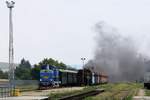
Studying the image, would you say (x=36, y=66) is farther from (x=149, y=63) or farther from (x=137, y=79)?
(x=149, y=63)

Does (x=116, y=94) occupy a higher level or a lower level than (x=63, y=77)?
lower

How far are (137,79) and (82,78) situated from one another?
68697mm

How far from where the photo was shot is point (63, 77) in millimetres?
69188

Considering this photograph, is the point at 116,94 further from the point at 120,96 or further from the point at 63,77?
the point at 63,77

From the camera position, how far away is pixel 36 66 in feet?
459

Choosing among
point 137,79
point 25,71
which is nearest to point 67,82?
point 137,79

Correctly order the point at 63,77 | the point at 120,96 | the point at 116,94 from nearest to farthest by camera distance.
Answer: the point at 120,96
the point at 116,94
the point at 63,77

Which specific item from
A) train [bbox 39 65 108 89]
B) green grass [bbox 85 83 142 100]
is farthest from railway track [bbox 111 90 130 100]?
train [bbox 39 65 108 89]

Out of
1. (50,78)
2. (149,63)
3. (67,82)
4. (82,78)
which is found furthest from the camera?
(82,78)

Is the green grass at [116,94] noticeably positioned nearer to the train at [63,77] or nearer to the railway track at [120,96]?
the railway track at [120,96]

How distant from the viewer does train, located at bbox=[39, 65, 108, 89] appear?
6397 cm

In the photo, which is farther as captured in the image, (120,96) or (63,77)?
(63,77)

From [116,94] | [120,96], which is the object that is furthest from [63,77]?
[120,96]

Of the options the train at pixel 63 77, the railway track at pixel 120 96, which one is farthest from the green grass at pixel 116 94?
the train at pixel 63 77
